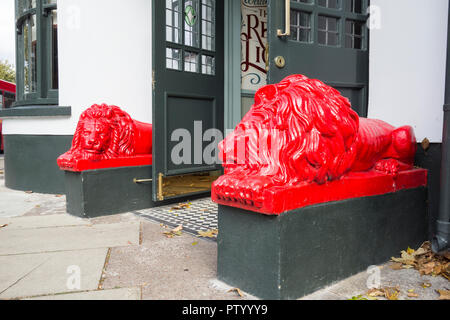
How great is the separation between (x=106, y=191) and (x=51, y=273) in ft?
6.52

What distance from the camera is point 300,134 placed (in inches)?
83.6

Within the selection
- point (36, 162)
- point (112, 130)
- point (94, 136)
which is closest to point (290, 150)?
point (94, 136)

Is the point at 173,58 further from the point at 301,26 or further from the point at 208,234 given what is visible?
the point at 208,234

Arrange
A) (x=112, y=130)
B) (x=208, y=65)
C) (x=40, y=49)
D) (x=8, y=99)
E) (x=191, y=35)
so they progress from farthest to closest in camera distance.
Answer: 1. (x=8, y=99)
2. (x=40, y=49)
3. (x=208, y=65)
4. (x=191, y=35)
5. (x=112, y=130)

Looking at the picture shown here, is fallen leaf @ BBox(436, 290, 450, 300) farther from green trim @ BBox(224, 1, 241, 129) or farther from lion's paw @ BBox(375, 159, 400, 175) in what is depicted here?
green trim @ BBox(224, 1, 241, 129)

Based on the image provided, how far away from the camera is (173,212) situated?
187 inches

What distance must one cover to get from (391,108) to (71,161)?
359cm

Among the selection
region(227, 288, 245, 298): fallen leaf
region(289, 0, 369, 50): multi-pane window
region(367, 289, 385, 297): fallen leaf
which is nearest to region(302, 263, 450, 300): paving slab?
region(367, 289, 385, 297): fallen leaf

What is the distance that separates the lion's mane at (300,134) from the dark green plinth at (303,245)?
9.6 inches

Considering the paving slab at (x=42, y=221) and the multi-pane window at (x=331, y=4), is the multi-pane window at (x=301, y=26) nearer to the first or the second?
the multi-pane window at (x=331, y=4)

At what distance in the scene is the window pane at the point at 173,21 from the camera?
5.02 meters

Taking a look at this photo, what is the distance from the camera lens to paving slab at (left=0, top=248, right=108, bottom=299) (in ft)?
7.61

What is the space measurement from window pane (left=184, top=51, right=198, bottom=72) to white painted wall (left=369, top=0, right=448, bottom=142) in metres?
2.68
